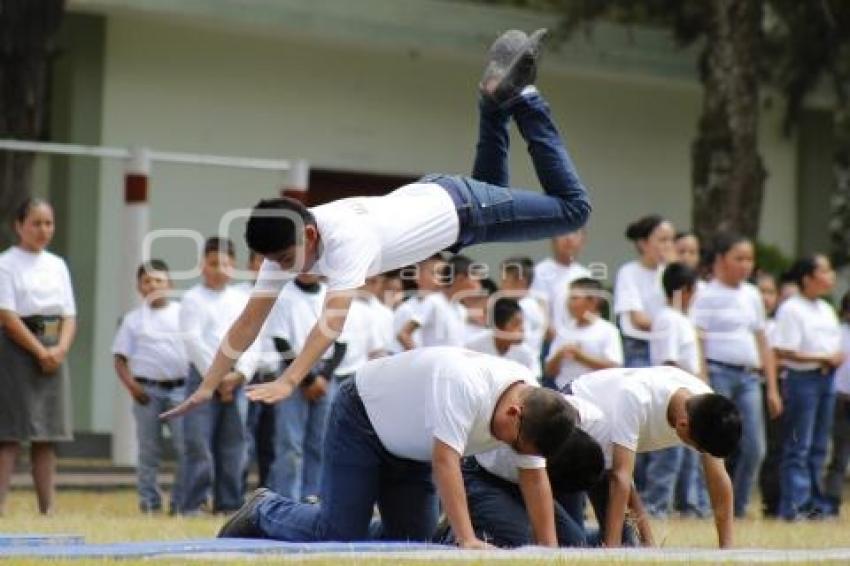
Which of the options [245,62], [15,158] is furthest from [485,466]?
[245,62]

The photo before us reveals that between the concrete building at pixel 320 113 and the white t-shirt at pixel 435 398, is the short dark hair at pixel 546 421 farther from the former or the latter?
the concrete building at pixel 320 113

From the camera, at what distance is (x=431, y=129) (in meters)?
22.7

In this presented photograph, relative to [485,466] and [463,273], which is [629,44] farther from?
[485,466]

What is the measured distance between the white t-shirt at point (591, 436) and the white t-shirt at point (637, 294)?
5.01 m

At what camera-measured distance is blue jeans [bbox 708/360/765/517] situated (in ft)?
50.5

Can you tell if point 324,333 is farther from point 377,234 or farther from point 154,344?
point 154,344

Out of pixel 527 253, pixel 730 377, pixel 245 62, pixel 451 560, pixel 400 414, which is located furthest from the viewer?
pixel 527 253

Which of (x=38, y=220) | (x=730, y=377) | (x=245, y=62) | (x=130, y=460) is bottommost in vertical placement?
(x=130, y=460)

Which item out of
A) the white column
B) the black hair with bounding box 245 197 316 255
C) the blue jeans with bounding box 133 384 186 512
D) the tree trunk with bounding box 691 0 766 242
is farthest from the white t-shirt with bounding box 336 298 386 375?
the tree trunk with bounding box 691 0 766 242

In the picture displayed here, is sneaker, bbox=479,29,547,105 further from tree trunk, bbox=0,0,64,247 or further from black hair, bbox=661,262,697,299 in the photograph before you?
tree trunk, bbox=0,0,64,247

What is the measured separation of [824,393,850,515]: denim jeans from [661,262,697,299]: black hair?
6.21ft

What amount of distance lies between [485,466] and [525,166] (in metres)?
12.7

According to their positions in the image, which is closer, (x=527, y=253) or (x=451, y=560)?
(x=451, y=560)

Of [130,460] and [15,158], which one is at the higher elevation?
[15,158]
